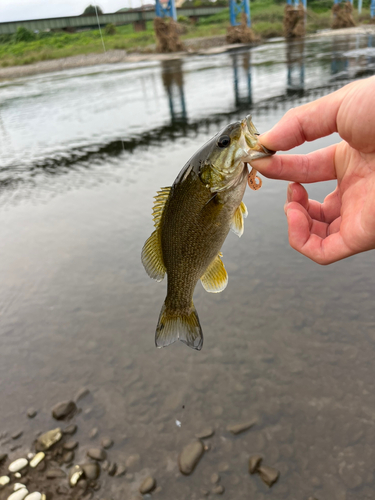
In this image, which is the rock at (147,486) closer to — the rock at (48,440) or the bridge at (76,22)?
the rock at (48,440)

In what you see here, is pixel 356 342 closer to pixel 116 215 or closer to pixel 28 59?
pixel 116 215

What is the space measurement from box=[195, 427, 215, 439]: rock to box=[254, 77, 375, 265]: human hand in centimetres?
142

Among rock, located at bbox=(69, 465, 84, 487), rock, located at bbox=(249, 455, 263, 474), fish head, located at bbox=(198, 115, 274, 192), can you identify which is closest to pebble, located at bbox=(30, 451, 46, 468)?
rock, located at bbox=(69, 465, 84, 487)

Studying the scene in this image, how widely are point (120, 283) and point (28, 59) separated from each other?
35134 mm

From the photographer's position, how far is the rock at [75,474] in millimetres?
2488

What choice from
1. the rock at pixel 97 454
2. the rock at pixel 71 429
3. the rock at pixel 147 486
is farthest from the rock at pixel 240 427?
the rock at pixel 71 429

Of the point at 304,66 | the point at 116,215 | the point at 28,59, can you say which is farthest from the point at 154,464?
the point at 28,59

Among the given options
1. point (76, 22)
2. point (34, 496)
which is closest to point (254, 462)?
point (34, 496)

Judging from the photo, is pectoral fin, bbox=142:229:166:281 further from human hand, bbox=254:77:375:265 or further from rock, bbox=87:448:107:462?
rock, bbox=87:448:107:462

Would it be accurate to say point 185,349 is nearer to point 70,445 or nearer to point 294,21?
point 70,445

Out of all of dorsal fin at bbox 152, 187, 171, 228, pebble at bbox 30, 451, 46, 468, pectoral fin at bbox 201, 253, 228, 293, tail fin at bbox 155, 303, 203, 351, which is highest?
dorsal fin at bbox 152, 187, 171, 228

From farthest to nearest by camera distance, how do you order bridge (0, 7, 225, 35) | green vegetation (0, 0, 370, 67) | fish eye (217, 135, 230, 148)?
bridge (0, 7, 225, 35)
green vegetation (0, 0, 370, 67)
fish eye (217, 135, 230, 148)

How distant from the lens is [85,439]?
2762 millimetres

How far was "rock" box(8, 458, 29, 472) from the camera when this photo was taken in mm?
2588
